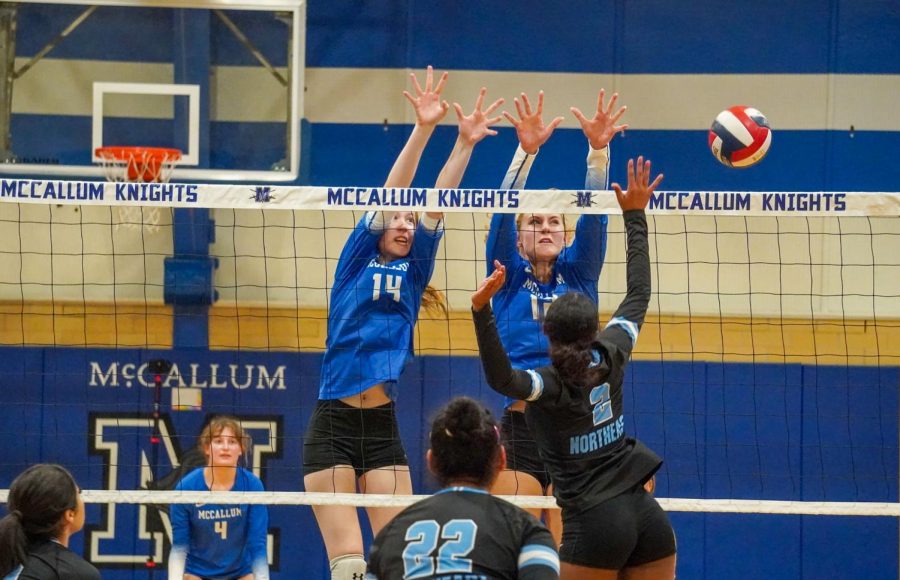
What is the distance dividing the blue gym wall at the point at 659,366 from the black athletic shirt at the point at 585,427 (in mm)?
4296

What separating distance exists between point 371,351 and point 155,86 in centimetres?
363

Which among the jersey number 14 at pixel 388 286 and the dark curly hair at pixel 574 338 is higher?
the jersey number 14 at pixel 388 286

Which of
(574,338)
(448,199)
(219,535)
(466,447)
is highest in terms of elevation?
(448,199)

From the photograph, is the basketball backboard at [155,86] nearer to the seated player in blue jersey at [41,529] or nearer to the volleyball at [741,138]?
the volleyball at [741,138]

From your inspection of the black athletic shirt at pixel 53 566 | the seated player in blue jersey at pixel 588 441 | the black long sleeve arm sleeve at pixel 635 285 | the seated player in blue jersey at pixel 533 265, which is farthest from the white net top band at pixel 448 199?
the black athletic shirt at pixel 53 566

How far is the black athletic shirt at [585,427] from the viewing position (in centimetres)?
396

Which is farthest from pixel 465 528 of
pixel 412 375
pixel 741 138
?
pixel 412 375

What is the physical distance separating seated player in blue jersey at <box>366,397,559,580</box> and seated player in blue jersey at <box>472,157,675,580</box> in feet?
2.34

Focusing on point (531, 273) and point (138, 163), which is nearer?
point (531, 273)

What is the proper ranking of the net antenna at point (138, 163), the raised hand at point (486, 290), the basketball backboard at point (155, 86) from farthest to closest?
the basketball backboard at point (155, 86) → the net antenna at point (138, 163) → the raised hand at point (486, 290)

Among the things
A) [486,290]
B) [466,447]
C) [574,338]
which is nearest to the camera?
[466,447]

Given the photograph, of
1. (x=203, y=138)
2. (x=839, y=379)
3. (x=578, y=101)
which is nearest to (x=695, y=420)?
(x=839, y=379)

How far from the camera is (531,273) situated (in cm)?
580

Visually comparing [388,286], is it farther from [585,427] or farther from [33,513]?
[33,513]
